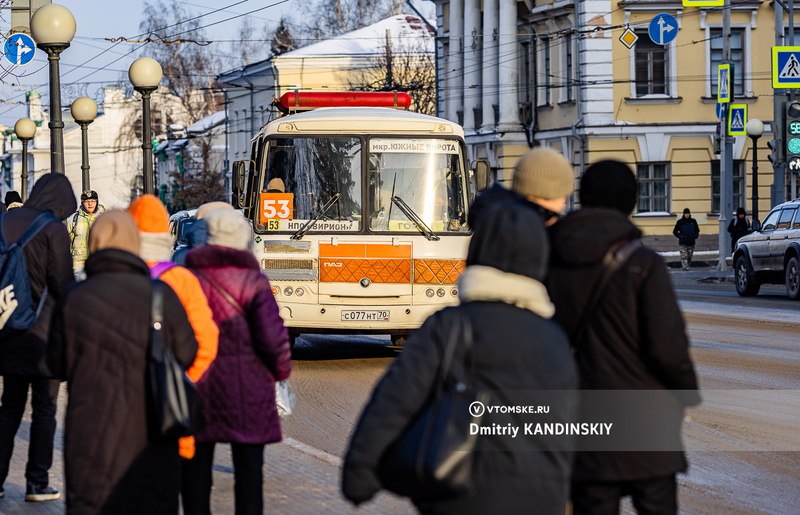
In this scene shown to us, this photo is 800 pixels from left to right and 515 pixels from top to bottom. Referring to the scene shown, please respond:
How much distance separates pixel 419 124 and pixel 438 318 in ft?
40.1

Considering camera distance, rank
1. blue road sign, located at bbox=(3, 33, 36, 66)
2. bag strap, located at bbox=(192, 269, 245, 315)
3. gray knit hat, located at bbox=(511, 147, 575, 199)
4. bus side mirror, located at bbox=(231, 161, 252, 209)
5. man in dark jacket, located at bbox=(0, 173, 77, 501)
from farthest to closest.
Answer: blue road sign, located at bbox=(3, 33, 36, 66)
bus side mirror, located at bbox=(231, 161, 252, 209)
man in dark jacket, located at bbox=(0, 173, 77, 501)
bag strap, located at bbox=(192, 269, 245, 315)
gray knit hat, located at bbox=(511, 147, 575, 199)

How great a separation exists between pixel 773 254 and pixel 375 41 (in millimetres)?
48926

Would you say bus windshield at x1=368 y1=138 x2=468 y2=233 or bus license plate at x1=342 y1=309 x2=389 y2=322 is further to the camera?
bus windshield at x1=368 y1=138 x2=468 y2=233

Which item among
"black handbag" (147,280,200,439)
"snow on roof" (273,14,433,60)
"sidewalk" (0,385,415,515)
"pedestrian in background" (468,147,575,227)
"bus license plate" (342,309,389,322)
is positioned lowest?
"sidewalk" (0,385,415,515)

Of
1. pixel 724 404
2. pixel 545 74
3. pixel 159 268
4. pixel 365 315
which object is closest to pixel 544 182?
pixel 159 268

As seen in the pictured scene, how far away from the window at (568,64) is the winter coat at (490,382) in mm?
48016

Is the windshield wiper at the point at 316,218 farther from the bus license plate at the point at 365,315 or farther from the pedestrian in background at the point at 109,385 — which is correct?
the pedestrian in background at the point at 109,385

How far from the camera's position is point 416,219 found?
15844mm

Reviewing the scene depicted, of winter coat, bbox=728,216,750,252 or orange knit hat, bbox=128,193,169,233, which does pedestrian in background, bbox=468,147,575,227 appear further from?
winter coat, bbox=728,216,750,252

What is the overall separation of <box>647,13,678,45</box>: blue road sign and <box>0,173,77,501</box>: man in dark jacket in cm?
3599

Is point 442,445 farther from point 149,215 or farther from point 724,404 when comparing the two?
point 724,404

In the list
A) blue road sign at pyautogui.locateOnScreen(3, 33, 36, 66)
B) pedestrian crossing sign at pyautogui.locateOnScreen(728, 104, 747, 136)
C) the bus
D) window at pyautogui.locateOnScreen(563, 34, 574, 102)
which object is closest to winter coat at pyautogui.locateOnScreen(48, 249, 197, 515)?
the bus

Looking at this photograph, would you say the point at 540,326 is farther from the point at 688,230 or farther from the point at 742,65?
the point at 742,65

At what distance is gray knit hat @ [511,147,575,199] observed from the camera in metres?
5.16
